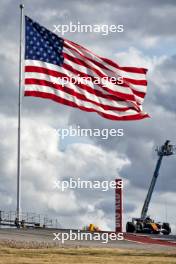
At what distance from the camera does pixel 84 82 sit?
4378 centimetres

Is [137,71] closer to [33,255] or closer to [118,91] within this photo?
[118,91]

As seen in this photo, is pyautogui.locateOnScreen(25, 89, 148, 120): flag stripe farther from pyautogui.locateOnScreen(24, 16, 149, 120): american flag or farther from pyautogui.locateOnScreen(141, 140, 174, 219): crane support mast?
pyautogui.locateOnScreen(141, 140, 174, 219): crane support mast

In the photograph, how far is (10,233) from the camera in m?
46.8

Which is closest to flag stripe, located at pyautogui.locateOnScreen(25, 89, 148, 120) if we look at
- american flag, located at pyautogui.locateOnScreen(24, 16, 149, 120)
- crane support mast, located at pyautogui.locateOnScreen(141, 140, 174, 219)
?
american flag, located at pyautogui.locateOnScreen(24, 16, 149, 120)

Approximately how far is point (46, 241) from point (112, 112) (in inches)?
286

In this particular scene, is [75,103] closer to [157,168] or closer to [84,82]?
[84,82]

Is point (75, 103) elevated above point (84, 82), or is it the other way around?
point (84, 82)

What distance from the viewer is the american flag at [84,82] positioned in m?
42.4

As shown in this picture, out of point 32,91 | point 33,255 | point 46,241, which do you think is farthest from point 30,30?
point 33,255

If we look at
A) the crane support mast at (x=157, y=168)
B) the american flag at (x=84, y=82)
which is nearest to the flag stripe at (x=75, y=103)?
the american flag at (x=84, y=82)

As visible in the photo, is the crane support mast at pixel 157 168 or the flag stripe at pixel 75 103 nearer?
the flag stripe at pixel 75 103

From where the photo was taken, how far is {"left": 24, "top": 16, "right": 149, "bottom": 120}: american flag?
42.4m

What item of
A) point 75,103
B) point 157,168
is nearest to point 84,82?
point 75,103

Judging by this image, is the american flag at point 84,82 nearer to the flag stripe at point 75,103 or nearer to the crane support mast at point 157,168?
the flag stripe at point 75,103
